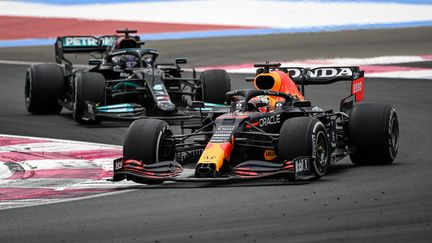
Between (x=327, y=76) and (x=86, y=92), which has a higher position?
(x=327, y=76)

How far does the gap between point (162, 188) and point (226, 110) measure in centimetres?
154

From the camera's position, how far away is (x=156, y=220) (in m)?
9.46

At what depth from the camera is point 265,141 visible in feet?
Result: 39.4

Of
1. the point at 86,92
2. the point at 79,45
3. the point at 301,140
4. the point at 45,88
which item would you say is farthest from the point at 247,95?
the point at 79,45

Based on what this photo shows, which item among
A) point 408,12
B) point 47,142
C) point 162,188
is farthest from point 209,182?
point 408,12

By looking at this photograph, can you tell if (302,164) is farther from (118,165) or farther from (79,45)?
(79,45)

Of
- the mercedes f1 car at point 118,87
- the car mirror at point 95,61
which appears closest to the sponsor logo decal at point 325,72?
the mercedes f1 car at point 118,87

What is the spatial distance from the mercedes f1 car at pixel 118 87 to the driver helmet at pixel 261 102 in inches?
218

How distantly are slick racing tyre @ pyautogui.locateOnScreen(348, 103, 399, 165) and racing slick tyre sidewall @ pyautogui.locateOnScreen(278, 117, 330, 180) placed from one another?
4.17 ft

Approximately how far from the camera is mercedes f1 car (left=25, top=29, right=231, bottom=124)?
18.5 meters

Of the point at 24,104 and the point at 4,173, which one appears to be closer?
the point at 4,173

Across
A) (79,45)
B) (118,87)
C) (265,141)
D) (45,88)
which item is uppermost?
(79,45)

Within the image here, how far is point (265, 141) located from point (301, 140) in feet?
2.21

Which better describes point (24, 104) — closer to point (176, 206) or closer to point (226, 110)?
point (226, 110)
